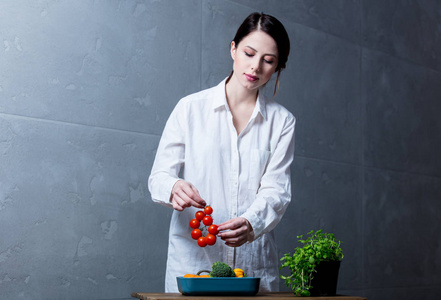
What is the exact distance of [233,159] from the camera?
1971 mm

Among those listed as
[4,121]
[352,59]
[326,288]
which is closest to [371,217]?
[352,59]

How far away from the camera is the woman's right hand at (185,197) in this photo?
65.2 inches

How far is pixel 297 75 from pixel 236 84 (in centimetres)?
137

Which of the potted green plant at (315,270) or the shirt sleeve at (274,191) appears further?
the shirt sleeve at (274,191)

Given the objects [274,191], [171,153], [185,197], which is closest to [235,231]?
[185,197]

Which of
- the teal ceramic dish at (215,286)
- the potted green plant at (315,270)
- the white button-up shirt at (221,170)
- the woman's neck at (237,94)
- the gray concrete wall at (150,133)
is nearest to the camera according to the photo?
the teal ceramic dish at (215,286)

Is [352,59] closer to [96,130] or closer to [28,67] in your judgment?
[96,130]

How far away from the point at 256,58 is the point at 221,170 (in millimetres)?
405

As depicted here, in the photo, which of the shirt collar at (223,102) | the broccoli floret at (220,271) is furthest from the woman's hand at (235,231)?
the shirt collar at (223,102)

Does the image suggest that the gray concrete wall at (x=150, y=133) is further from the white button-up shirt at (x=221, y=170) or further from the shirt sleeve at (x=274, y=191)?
the shirt sleeve at (x=274, y=191)

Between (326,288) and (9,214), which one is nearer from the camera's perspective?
(326,288)

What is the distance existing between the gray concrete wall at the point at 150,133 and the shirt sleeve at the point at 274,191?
83cm

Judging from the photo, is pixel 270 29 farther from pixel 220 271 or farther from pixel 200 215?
pixel 220 271

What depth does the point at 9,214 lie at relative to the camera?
2.24 metres
